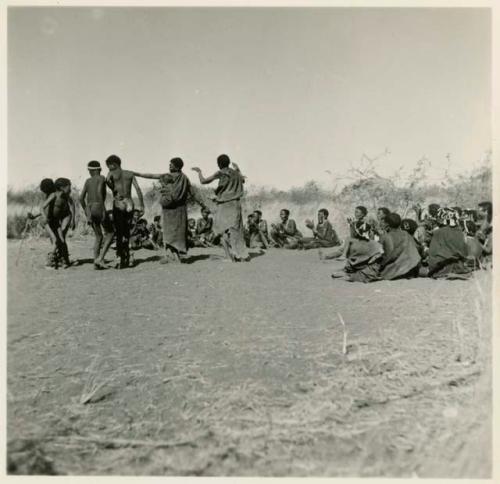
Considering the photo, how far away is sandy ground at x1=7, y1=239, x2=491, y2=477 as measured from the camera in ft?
12.6

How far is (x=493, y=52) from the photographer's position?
200 inches

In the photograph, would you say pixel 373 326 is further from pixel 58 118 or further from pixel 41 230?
pixel 41 230

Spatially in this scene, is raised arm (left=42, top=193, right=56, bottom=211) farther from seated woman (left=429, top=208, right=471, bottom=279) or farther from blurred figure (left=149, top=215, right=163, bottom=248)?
seated woman (left=429, top=208, right=471, bottom=279)

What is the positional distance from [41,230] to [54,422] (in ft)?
13.0

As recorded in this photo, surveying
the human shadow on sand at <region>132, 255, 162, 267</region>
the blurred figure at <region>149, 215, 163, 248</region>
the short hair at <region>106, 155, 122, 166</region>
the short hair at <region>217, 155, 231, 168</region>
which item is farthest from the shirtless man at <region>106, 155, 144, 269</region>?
the blurred figure at <region>149, 215, 163, 248</region>

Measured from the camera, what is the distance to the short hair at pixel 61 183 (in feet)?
22.1

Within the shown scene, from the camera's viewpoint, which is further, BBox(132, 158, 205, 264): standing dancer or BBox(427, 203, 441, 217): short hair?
BBox(132, 158, 205, 264): standing dancer

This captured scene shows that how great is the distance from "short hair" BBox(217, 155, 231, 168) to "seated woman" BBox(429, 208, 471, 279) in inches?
115

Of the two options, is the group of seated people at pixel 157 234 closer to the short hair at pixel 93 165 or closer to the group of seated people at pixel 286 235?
the group of seated people at pixel 286 235

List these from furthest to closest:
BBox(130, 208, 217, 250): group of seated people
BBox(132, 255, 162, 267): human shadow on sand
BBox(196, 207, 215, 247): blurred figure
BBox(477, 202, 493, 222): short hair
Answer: BBox(196, 207, 215, 247): blurred figure < BBox(130, 208, 217, 250): group of seated people < BBox(132, 255, 162, 267): human shadow on sand < BBox(477, 202, 493, 222): short hair

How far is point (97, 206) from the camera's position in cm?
712

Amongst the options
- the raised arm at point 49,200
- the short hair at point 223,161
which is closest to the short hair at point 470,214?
the short hair at point 223,161

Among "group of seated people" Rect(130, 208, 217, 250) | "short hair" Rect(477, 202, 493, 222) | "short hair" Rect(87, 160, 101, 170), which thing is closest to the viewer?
"short hair" Rect(477, 202, 493, 222)

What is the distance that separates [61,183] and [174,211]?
1.63m
